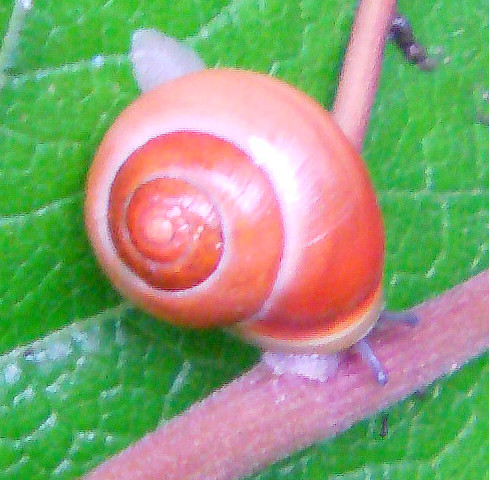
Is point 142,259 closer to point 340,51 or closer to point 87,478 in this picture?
point 87,478

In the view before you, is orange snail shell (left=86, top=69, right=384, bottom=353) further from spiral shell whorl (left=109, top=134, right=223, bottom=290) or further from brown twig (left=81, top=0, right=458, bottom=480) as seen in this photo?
brown twig (left=81, top=0, right=458, bottom=480)

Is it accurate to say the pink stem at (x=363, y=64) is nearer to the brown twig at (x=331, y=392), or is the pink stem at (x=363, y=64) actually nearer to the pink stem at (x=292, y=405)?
the brown twig at (x=331, y=392)

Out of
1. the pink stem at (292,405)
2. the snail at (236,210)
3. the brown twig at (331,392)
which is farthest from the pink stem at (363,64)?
the pink stem at (292,405)

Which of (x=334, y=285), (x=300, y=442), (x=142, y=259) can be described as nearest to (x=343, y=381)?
(x=300, y=442)

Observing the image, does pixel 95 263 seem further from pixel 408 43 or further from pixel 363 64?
pixel 408 43

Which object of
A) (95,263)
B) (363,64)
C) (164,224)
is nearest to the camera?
(164,224)

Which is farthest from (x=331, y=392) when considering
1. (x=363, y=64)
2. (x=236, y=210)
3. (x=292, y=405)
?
(x=363, y=64)
